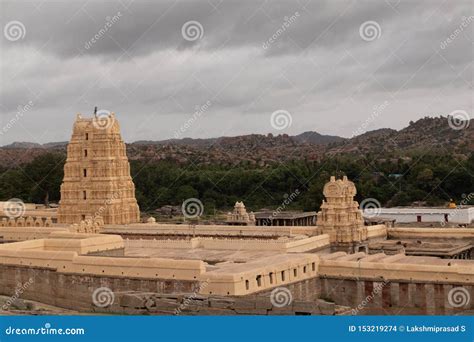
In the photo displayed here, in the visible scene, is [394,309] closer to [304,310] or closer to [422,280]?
[422,280]

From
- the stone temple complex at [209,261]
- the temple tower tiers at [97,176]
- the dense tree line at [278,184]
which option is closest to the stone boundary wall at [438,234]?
the stone temple complex at [209,261]

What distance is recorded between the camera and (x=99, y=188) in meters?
54.7

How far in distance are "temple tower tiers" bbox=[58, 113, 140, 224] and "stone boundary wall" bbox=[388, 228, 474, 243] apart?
18.1 metres

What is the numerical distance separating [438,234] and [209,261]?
16.5 meters

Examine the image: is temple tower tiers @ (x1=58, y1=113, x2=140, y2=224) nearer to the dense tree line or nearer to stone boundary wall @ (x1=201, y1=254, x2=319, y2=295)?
stone boundary wall @ (x1=201, y1=254, x2=319, y2=295)

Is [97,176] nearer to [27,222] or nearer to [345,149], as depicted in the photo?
[27,222]

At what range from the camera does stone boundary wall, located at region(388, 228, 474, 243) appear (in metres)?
48.1

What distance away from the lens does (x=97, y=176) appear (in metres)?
54.9

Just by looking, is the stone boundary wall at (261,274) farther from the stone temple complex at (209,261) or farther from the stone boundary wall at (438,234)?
the stone boundary wall at (438,234)

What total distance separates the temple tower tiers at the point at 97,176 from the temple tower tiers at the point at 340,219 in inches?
605

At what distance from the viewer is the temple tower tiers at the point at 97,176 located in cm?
5459

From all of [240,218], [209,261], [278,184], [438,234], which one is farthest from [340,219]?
[278,184]

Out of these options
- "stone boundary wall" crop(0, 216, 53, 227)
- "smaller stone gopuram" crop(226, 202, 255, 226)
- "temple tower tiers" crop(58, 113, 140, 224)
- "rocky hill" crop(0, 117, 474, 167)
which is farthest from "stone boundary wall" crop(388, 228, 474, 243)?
"rocky hill" crop(0, 117, 474, 167)

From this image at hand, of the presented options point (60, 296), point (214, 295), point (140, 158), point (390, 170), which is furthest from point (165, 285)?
point (140, 158)
